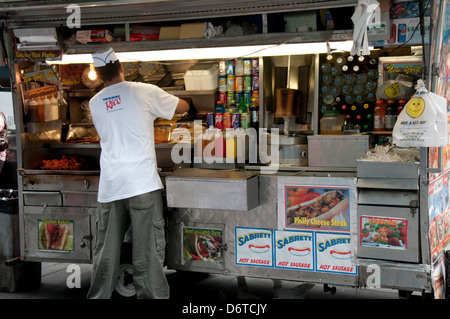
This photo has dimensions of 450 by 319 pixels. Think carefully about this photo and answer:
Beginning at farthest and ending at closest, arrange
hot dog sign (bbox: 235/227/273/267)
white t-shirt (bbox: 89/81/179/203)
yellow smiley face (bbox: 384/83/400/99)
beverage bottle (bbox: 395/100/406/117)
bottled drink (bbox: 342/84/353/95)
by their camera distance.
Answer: bottled drink (bbox: 342/84/353/95) < beverage bottle (bbox: 395/100/406/117) < yellow smiley face (bbox: 384/83/400/99) < hot dog sign (bbox: 235/227/273/267) < white t-shirt (bbox: 89/81/179/203)

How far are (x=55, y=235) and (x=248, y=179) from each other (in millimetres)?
2264

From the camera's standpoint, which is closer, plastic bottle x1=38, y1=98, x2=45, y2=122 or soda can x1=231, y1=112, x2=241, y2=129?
plastic bottle x1=38, y1=98, x2=45, y2=122

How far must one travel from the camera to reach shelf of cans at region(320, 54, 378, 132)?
6.31 metres

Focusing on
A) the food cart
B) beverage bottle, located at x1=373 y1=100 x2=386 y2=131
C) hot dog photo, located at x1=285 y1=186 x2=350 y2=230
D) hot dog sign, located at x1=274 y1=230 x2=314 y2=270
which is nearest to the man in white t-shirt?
the food cart

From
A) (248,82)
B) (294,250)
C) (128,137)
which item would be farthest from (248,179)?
(248,82)

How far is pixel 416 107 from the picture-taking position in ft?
13.1

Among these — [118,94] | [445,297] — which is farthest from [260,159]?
[445,297]

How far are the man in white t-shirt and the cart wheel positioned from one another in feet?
1.78

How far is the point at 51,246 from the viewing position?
5316mm

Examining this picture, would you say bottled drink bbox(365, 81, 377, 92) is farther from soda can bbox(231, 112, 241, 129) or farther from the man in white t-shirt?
the man in white t-shirt

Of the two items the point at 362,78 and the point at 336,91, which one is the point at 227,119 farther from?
the point at 362,78

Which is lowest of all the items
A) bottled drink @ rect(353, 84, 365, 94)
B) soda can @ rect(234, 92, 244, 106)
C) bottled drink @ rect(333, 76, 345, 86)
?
soda can @ rect(234, 92, 244, 106)

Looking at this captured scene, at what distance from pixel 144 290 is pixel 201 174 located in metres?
1.15

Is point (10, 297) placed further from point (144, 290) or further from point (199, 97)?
point (199, 97)
